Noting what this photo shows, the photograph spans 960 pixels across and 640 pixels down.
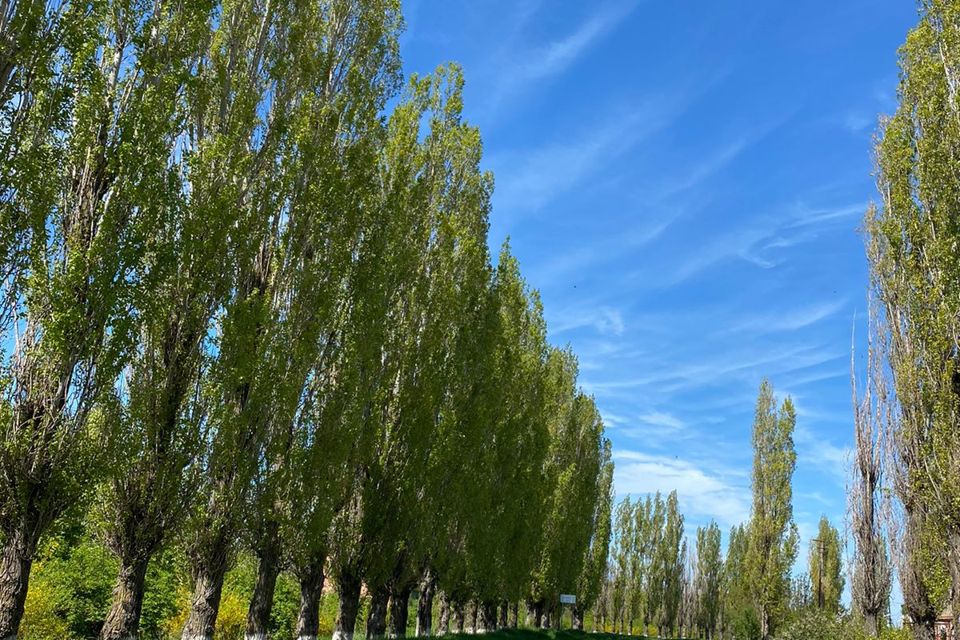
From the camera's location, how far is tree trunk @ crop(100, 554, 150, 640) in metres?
9.12

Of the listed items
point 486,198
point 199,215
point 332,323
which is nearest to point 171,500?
point 199,215

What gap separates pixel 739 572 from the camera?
61250 mm

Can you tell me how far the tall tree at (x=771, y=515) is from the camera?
3981cm

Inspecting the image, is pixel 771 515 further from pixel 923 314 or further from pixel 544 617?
pixel 923 314

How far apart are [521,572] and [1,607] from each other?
67.7 ft

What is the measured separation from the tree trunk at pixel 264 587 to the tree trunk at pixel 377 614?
400 cm

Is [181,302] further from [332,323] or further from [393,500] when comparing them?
[393,500]

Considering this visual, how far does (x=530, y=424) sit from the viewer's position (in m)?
27.8

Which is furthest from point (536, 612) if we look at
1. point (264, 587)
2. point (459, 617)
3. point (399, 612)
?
point (264, 587)

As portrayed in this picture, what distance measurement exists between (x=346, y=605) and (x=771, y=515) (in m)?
33.4

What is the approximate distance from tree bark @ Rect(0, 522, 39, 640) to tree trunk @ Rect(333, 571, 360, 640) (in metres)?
7.67

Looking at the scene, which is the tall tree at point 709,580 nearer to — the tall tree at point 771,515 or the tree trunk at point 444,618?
the tall tree at point 771,515

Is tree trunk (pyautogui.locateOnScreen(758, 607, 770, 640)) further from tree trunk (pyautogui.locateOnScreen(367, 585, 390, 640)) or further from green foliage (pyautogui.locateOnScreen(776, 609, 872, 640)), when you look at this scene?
tree trunk (pyautogui.locateOnScreen(367, 585, 390, 640))

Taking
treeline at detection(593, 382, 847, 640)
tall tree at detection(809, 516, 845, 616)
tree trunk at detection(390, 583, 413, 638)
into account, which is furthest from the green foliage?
tall tree at detection(809, 516, 845, 616)
